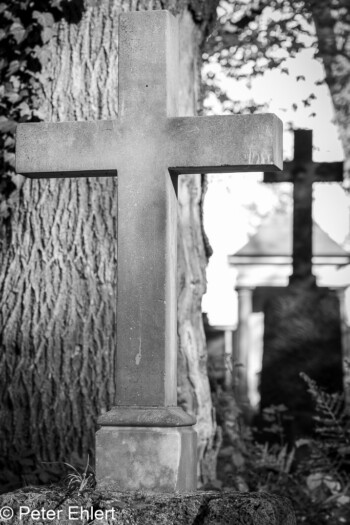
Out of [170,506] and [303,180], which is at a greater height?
[303,180]

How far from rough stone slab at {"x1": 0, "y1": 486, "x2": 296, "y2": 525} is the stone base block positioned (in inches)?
7.2

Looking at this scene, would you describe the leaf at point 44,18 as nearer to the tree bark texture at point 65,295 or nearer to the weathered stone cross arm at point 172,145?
the tree bark texture at point 65,295

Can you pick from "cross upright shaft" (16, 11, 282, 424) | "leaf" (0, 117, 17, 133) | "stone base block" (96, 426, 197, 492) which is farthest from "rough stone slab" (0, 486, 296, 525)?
"leaf" (0, 117, 17, 133)

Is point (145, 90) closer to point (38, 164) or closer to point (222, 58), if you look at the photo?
point (38, 164)

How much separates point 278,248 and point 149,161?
565 inches

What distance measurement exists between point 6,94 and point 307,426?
4032mm

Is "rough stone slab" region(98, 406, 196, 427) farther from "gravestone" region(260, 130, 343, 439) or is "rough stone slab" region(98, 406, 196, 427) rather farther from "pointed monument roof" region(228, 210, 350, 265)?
"pointed monument roof" region(228, 210, 350, 265)

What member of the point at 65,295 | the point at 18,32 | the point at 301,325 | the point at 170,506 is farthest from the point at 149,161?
the point at 301,325

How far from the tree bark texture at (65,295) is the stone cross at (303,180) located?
10.7ft

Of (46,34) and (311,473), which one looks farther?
(311,473)

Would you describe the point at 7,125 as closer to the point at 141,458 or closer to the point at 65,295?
the point at 65,295

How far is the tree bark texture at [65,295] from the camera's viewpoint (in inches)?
209

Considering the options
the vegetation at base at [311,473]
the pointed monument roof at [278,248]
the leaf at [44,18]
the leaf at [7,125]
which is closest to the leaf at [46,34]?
the leaf at [44,18]

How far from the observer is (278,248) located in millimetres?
17828
